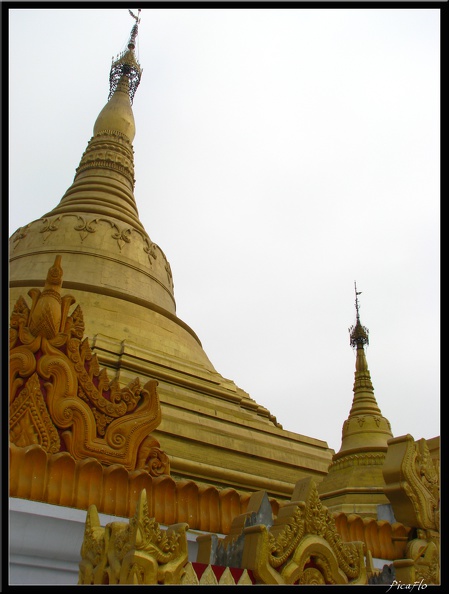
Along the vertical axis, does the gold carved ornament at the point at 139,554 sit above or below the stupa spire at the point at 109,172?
below

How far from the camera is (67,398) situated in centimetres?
681

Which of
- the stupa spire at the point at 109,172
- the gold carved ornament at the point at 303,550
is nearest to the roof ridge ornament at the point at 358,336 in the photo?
the stupa spire at the point at 109,172

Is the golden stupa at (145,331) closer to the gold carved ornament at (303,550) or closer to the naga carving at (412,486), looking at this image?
the naga carving at (412,486)

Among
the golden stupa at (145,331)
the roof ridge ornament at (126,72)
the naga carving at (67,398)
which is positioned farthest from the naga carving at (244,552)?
the roof ridge ornament at (126,72)

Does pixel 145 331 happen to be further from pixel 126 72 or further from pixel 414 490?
pixel 126 72

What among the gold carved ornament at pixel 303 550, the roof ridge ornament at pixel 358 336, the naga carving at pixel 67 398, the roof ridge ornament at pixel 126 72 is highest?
the roof ridge ornament at pixel 126 72

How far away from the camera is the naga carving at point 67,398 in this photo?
21.6ft

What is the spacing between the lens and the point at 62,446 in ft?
21.9

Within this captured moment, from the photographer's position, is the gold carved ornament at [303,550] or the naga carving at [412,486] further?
the naga carving at [412,486]

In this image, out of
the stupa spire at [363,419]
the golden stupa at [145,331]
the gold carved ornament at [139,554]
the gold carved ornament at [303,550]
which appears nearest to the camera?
the gold carved ornament at [139,554]

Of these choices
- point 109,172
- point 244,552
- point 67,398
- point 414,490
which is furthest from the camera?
point 109,172

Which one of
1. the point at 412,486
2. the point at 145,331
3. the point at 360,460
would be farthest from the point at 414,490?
the point at 145,331

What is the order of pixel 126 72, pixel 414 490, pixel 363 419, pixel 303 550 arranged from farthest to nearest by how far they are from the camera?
pixel 126 72 → pixel 363 419 → pixel 414 490 → pixel 303 550

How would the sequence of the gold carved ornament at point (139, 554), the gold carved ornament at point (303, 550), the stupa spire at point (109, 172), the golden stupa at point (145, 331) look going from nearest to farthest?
1. the gold carved ornament at point (139, 554)
2. the gold carved ornament at point (303, 550)
3. the golden stupa at point (145, 331)
4. the stupa spire at point (109, 172)
